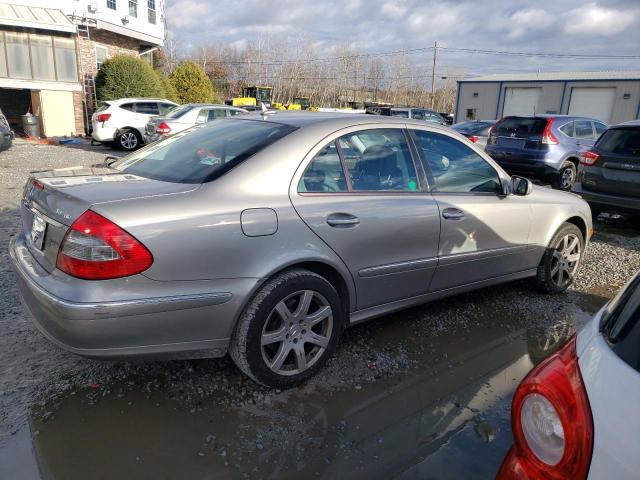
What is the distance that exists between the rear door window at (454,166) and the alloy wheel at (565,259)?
1.10m

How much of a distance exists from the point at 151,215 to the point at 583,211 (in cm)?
410

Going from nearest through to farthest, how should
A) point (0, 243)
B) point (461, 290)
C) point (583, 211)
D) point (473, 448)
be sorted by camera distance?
point (473, 448)
point (461, 290)
point (583, 211)
point (0, 243)

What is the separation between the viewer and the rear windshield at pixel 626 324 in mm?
1227

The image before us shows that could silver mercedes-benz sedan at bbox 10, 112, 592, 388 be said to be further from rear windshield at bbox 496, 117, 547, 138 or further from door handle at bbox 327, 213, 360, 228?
rear windshield at bbox 496, 117, 547, 138

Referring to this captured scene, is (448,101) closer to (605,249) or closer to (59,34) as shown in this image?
(59,34)

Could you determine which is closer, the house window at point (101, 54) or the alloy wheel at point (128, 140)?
the alloy wheel at point (128, 140)

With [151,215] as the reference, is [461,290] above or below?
below

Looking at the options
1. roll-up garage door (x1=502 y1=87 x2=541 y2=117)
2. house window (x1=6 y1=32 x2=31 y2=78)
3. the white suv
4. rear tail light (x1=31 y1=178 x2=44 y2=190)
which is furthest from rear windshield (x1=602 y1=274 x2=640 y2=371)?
roll-up garage door (x1=502 y1=87 x2=541 y2=117)

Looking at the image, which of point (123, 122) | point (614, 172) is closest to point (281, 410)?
point (614, 172)

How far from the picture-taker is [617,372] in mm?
1196

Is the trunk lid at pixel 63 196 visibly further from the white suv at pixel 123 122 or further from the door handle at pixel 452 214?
the white suv at pixel 123 122

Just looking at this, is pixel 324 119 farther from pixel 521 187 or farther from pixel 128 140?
pixel 128 140

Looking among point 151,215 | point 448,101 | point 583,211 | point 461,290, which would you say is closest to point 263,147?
point 151,215

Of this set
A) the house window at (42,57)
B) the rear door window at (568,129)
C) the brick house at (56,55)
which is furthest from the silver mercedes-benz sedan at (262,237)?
the house window at (42,57)
